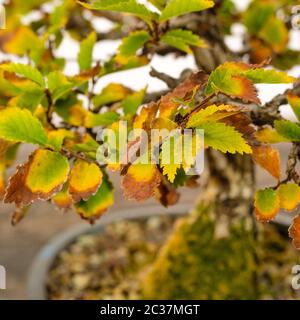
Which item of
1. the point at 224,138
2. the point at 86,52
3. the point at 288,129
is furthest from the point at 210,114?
the point at 86,52

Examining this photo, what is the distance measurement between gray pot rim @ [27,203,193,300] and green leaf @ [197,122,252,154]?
0.76 meters

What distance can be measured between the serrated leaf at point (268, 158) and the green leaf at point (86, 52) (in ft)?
0.98

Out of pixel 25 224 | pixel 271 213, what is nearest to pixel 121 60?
pixel 271 213

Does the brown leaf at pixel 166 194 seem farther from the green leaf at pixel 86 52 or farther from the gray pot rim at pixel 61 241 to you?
the gray pot rim at pixel 61 241

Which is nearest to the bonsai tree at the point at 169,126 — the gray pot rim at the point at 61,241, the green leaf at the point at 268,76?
the green leaf at the point at 268,76

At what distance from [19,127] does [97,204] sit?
0.21m

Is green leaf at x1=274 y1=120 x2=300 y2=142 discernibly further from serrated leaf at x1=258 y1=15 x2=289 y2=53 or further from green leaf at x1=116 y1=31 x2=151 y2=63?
serrated leaf at x1=258 y1=15 x2=289 y2=53

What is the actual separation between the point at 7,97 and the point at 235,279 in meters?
0.61

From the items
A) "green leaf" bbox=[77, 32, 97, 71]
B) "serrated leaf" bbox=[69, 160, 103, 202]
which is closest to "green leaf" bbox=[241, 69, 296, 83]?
"serrated leaf" bbox=[69, 160, 103, 202]

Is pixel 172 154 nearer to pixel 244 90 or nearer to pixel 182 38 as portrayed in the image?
pixel 244 90

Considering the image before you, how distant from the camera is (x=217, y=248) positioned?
3.73ft

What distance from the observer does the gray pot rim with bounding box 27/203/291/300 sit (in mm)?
1186

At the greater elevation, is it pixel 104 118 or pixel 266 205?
pixel 104 118

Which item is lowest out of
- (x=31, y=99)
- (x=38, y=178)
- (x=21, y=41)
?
(x=38, y=178)
